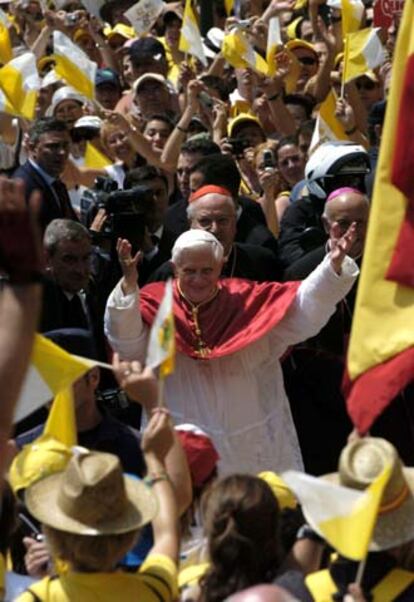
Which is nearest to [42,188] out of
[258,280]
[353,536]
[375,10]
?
[258,280]

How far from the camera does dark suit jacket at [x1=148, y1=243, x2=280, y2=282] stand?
307 inches

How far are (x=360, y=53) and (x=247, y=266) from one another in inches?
127

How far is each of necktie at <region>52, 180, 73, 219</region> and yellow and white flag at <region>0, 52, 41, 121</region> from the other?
1.61 meters

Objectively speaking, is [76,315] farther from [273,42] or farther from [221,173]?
[273,42]

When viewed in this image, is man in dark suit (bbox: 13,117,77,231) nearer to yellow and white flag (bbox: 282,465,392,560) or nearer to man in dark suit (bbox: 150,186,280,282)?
man in dark suit (bbox: 150,186,280,282)

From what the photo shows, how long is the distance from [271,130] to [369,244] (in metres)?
7.09

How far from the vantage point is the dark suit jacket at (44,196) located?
359 inches

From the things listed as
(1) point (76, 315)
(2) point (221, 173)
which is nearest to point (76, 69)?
(2) point (221, 173)

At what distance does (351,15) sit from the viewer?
11547 mm

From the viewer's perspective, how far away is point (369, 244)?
5.00 meters

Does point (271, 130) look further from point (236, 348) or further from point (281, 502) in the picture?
point (281, 502)

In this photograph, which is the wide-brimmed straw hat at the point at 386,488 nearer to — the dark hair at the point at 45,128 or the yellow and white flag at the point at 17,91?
the dark hair at the point at 45,128

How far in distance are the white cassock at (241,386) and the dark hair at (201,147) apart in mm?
2488

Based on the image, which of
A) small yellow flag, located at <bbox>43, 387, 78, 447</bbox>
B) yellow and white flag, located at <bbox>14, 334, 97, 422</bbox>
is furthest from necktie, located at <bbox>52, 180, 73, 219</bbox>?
yellow and white flag, located at <bbox>14, 334, 97, 422</bbox>
